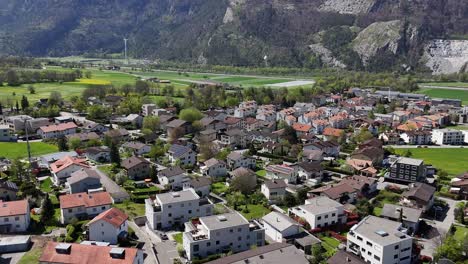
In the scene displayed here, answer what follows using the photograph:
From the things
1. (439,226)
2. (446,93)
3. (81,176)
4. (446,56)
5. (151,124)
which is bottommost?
(439,226)

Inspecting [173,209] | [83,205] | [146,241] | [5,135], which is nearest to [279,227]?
[173,209]

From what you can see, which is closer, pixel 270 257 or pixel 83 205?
pixel 270 257

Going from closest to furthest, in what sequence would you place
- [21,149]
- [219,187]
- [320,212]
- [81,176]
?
[320,212] → [81,176] → [219,187] → [21,149]

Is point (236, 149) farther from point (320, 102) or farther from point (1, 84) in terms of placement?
point (1, 84)

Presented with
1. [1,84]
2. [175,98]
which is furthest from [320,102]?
[1,84]

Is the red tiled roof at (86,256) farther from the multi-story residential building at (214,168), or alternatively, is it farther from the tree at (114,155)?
the tree at (114,155)

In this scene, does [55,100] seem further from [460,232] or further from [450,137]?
[460,232]

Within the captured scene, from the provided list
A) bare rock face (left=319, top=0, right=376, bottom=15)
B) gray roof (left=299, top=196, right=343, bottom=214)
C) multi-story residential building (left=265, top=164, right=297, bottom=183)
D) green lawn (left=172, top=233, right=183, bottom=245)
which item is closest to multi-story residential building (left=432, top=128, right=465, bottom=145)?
multi-story residential building (left=265, top=164, right=297, bottom=183)
